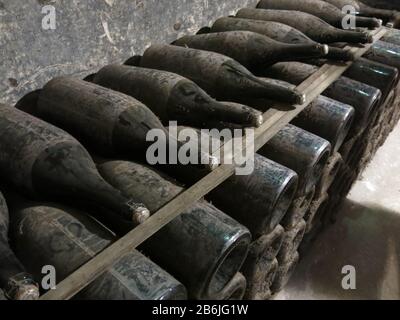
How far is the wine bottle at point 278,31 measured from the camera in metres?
1.53

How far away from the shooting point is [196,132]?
1.14m

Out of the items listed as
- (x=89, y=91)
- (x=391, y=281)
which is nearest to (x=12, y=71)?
(x=89, y=91)

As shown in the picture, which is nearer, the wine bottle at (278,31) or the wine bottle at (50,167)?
the wine bottle at (50,167)

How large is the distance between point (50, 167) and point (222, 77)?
2.06ft

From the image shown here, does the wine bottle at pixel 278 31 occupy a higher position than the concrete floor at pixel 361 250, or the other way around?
the wine bottle at pixel 278 31

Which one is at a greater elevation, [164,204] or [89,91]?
[89,91]

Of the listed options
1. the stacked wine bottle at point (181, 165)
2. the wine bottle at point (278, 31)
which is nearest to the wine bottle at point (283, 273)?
the stacked wine bottle at point (181, 165)

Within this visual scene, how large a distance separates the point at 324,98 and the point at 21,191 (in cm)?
116

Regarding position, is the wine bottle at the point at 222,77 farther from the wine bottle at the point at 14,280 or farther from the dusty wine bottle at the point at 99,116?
the wine bottle at the point at 14,280

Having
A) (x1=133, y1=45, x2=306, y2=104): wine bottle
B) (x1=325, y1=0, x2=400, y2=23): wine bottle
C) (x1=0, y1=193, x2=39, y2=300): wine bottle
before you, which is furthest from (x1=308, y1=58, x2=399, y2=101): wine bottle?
(x1=0, y1=193, x2=39, y2=300): wine bottle

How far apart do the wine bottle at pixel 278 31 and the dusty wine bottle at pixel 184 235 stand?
2.69 feet
